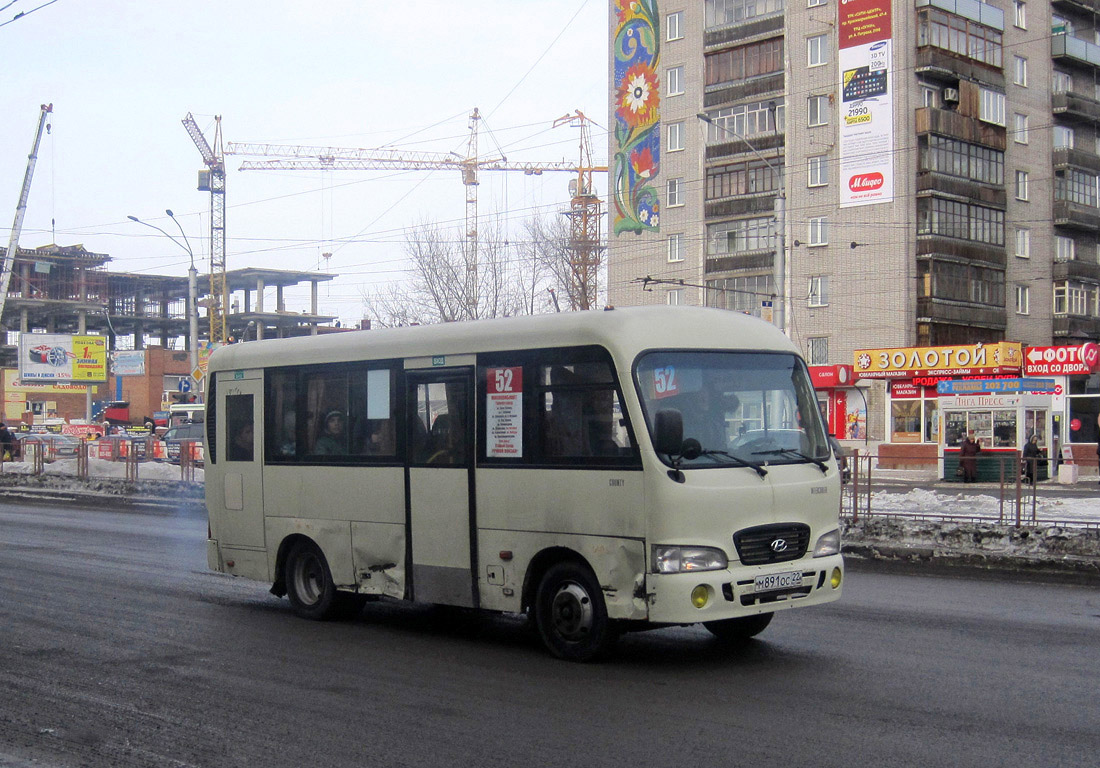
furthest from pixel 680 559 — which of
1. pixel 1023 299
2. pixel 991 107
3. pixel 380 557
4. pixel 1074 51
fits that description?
pixel 1074 51

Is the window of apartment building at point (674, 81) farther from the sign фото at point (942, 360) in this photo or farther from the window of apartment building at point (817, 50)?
the sign фото at point (942, 360)

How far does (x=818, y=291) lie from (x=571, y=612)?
4804 centimetres

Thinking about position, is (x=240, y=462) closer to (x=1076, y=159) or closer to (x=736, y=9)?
(x=736, y=9)

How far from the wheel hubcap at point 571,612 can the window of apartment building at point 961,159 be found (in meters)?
46.9

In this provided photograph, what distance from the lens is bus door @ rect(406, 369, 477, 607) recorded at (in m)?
9.29

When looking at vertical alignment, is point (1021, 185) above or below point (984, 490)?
above

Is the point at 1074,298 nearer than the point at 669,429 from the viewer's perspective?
No

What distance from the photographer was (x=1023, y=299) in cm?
5700

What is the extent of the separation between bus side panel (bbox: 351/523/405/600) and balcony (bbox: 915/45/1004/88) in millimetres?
46497

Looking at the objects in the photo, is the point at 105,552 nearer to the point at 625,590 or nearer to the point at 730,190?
the point at 625,590

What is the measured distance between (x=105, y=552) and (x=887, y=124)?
42.6m

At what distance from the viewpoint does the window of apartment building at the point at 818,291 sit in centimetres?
5434

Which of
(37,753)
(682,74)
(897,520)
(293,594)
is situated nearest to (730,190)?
(682,74)

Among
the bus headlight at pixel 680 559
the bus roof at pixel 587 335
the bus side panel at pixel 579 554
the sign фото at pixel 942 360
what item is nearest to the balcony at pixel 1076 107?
the sign фото at pixel 942 360
